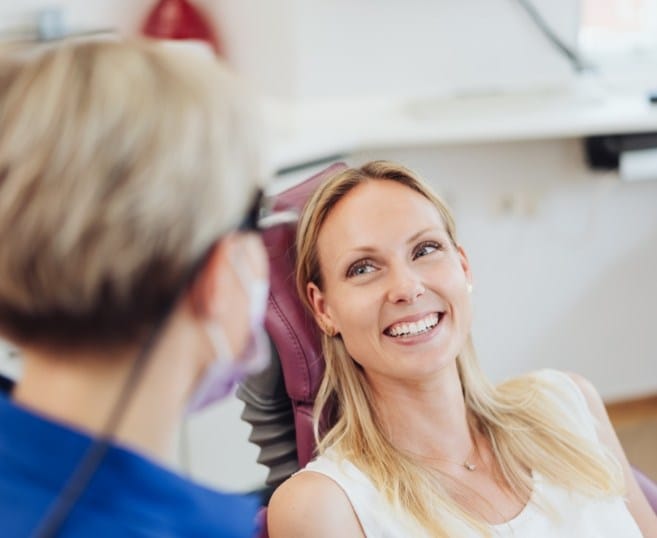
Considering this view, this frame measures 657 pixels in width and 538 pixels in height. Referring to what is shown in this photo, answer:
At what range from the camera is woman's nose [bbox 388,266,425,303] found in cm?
139

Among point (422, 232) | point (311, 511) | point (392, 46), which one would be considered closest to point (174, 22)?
point (392, 46)

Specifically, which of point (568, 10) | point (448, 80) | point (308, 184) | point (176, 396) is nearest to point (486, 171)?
point (448, 80)

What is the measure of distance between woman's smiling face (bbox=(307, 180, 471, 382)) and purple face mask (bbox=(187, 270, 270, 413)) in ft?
1.70

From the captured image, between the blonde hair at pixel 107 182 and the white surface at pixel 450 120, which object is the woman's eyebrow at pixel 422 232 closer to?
the blonde hair at pixel 107 182

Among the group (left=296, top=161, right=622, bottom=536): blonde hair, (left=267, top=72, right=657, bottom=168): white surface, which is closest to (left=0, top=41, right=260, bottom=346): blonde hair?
(left=296, top=161, right=622, bottom=536): blonde hair

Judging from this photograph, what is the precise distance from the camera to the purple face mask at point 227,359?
31.9 inches

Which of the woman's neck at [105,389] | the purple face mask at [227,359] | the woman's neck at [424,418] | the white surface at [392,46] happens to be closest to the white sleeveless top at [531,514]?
the woman's neck at [424,418]

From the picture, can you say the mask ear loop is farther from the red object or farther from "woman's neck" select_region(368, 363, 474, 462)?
the red object

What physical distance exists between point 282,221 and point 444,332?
321mm

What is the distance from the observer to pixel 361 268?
145 centimetres

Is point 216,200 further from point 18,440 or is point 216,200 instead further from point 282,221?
point 282,221

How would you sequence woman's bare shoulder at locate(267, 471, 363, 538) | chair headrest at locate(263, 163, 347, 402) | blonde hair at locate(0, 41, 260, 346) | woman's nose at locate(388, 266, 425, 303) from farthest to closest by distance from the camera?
chair headrest at locate(263, 163, 347, 402) < woman's nose at locate(388, 266, 425, 303) < woman's bare shoulder at locate(267, 471, 363, 538) < blonde hair at locate(0, 41, 260, 346)

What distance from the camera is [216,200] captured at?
750 mm

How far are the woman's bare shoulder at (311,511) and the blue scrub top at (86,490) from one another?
51 centimetres
